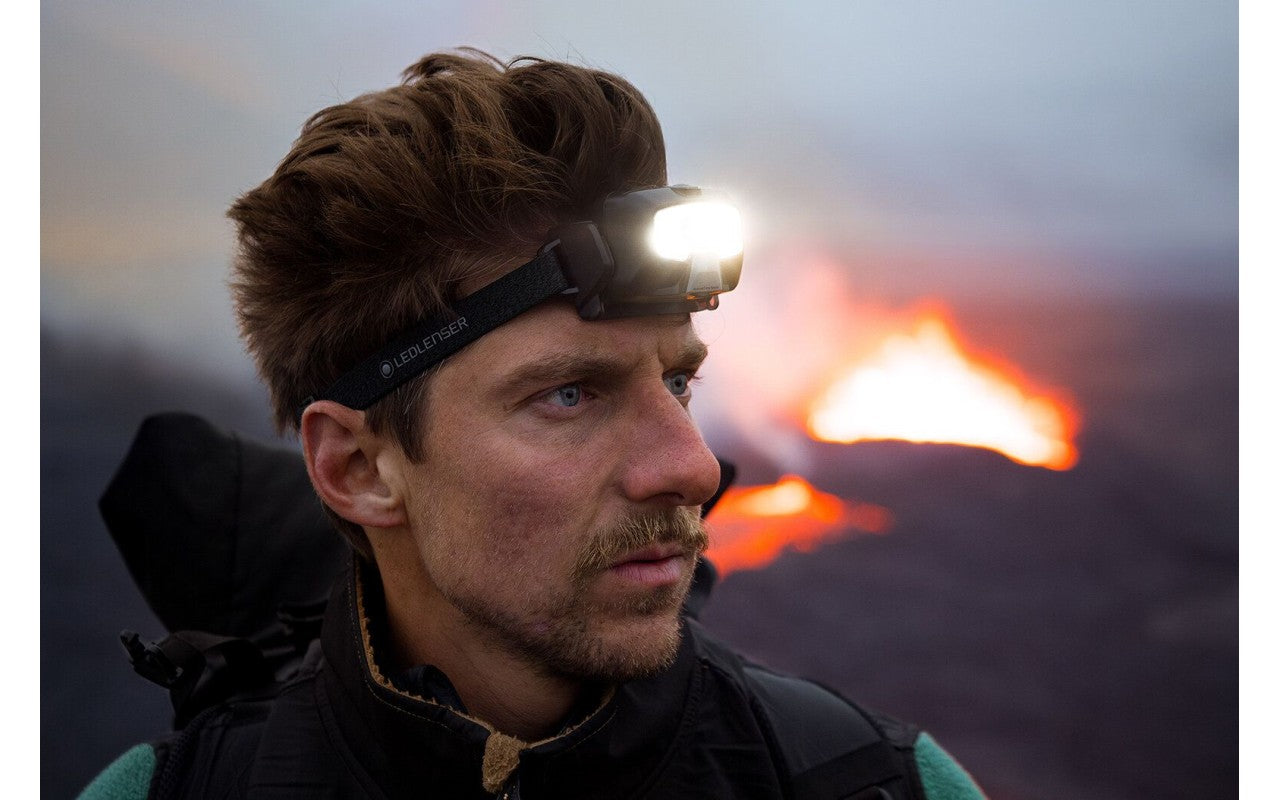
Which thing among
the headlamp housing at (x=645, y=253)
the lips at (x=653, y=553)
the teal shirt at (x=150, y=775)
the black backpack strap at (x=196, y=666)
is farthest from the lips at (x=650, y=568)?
the black backpack strap at (x=196, y=666)

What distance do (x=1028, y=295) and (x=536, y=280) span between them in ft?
4.83

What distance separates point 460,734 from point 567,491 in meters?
0.30

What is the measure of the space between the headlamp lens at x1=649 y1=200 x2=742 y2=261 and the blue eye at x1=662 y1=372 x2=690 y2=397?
0.16m

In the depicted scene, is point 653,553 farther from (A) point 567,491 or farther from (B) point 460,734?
(B) point 460,734

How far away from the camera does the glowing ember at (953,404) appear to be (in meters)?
2.38

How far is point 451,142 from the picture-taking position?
1336 mm

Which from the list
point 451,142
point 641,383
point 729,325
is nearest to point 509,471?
point 641,383

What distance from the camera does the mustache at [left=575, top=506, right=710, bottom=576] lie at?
1.22 meters

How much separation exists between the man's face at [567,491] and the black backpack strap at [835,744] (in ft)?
0.97

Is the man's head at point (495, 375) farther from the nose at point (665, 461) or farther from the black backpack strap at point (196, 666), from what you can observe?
the black backpack strap at point (196, 666)

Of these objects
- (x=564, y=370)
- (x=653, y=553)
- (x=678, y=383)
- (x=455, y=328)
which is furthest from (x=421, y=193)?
(x=653, y=553)

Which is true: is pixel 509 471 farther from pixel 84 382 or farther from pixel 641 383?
pixel 84 382

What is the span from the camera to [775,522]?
8.40 feet
